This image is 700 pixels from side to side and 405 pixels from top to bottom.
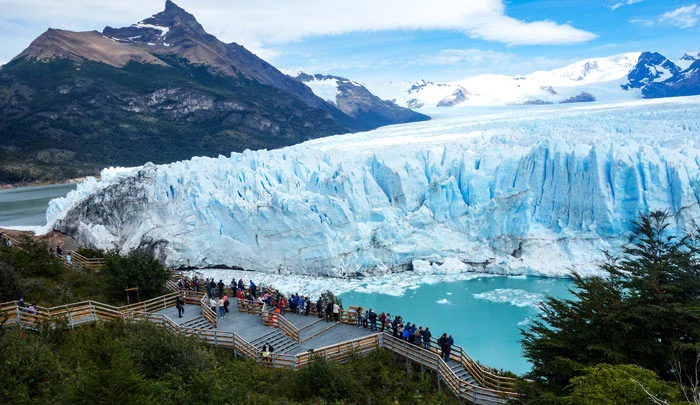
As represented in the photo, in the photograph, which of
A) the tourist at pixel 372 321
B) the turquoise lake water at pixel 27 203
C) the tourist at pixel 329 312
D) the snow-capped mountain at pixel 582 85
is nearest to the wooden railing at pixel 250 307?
the tourist at pixel 329 312

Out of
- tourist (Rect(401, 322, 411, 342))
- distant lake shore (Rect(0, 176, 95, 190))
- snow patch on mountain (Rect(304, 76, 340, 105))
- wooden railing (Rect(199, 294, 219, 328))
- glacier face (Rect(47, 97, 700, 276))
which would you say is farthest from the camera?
snow patch on mountain (Rect(304, 76, 340, 105))

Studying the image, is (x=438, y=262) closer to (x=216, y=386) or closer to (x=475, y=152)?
(x=475, y=152)

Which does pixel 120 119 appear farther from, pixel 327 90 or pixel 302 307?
pixel 327 90

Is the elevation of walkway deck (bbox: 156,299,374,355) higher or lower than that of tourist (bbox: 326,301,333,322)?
lower

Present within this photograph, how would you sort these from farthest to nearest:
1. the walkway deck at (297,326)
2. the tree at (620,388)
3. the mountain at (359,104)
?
the mountain at (359,104) < the walkway deck at (297,326) < the tree at (620,388)

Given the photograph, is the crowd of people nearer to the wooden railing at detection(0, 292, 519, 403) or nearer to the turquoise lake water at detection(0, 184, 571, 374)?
Answer: the wooden railing at detection(0, 292, 519, 403)

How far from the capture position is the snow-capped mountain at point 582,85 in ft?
237

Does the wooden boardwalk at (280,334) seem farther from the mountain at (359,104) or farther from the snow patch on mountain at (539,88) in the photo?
the mountain at (359,104)

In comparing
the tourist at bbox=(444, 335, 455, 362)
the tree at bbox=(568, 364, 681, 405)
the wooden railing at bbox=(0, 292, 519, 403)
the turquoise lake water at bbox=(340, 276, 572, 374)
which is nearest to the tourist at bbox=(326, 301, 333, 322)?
the wooden railing at bbox=(0, 292, 519, 403)

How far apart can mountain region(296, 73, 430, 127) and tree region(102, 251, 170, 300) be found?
9348 cm

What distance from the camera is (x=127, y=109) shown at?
6712cm

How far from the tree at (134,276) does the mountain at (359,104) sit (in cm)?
9348

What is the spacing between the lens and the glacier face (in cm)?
1548

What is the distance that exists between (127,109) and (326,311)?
66.6 m
